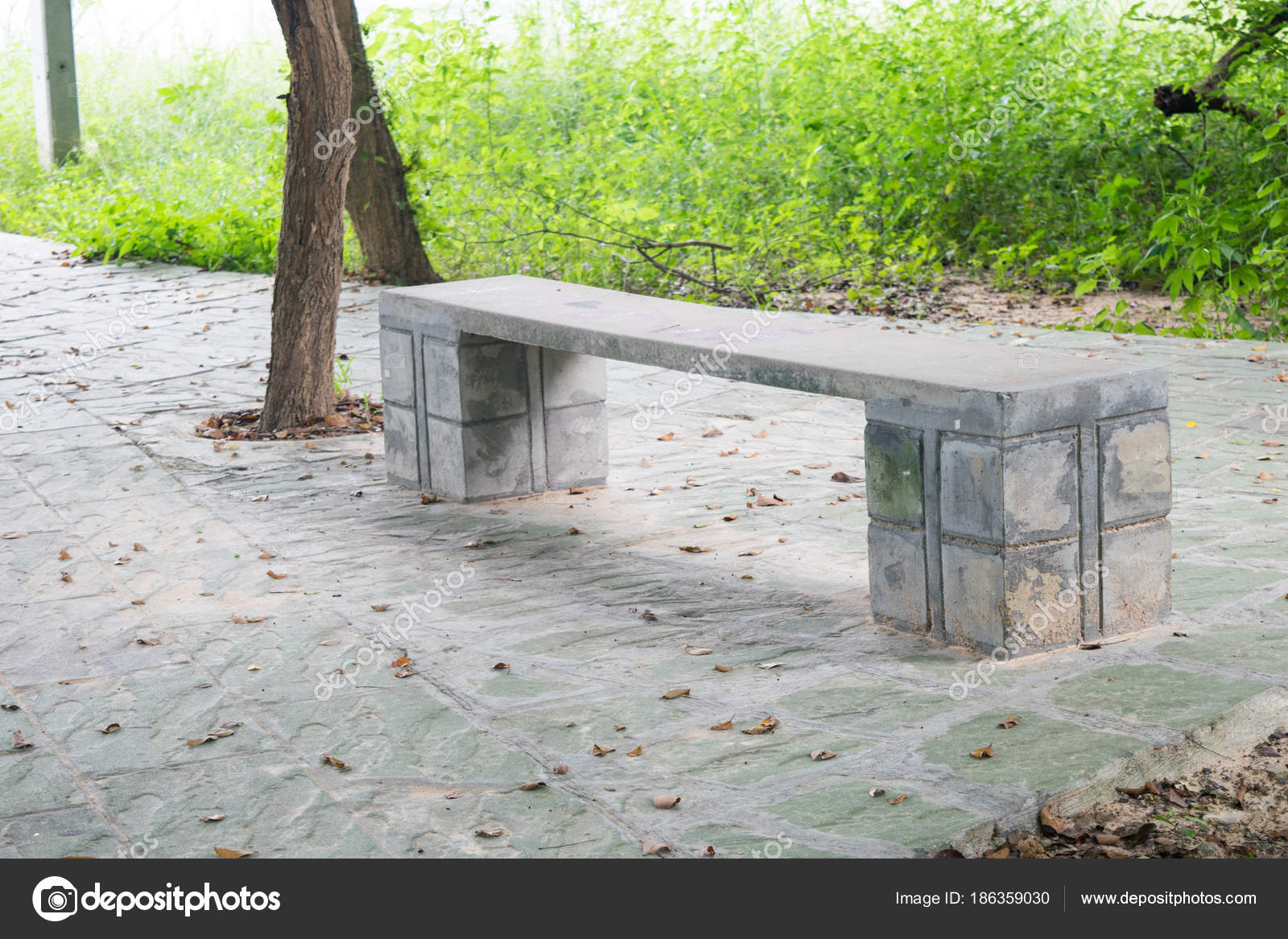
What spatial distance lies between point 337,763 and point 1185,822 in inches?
74.5

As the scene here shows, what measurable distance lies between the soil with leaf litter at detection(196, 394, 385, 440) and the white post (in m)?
10.1

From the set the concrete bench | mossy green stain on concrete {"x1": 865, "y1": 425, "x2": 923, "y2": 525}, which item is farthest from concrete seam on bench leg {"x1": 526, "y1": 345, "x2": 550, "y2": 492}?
mossy green stain on concrete {"x1": 865, "y1": 425, "x2": 923, "y2": 525}

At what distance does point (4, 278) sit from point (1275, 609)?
1055 centimetres

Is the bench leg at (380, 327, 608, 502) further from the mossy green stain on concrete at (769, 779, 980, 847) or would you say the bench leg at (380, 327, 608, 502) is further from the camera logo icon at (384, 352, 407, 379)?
the mossy green stain on concrete at (769, 779, 980, 847)

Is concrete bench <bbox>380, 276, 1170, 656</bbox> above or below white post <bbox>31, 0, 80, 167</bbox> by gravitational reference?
below

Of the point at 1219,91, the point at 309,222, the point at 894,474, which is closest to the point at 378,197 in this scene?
the point at 309,222

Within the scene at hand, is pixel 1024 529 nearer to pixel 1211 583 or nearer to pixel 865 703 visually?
pixel 865 703

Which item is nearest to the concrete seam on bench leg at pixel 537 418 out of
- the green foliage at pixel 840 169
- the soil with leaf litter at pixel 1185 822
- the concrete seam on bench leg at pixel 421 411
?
the concrete seam on bench leg at pixel 421 411

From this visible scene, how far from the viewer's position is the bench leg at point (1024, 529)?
3572 mm

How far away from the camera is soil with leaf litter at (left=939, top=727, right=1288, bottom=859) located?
110 inches

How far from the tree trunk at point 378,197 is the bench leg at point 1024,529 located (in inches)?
284

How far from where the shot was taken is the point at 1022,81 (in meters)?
10.9

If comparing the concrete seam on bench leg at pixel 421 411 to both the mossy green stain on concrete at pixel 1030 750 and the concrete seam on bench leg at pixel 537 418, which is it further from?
the mossy green stain on concrete at pixel 1030 750
